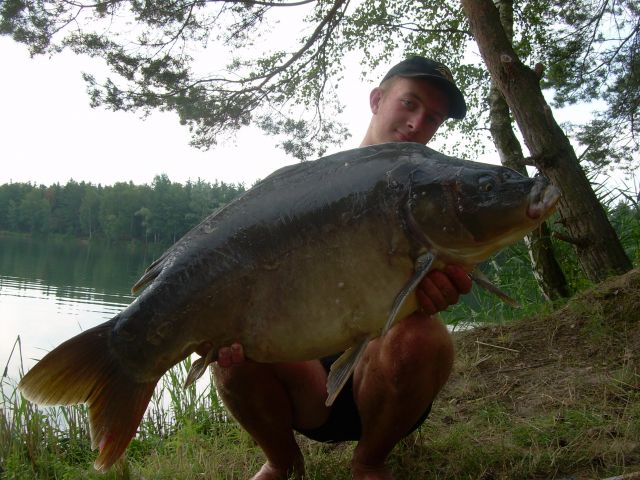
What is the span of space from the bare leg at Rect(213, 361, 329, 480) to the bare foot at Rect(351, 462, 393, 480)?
258mm

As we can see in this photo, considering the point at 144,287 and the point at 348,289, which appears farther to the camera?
the point at 144,287

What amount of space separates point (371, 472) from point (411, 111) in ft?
5.46

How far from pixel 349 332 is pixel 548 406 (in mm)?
1617

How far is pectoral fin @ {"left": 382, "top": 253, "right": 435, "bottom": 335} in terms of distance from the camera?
5.36 feet

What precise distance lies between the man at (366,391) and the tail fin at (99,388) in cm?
32

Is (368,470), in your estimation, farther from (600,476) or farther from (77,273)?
(77,273)

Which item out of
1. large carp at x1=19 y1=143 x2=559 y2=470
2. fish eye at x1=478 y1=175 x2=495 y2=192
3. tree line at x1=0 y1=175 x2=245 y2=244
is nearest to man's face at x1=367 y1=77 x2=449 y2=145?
large carp at x1=19 y1=143 x2=559 y2=470

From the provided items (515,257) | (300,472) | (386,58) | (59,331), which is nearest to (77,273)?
(59,331)

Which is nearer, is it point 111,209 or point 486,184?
point 486,184

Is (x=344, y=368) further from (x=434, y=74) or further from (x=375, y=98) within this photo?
(x=375, y=98)

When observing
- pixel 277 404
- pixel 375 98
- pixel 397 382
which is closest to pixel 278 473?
pixel 277 404

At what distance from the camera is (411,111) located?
2.74 m

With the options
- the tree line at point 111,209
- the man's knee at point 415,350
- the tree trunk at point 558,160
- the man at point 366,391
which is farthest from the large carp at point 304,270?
the tree line at point 111,209

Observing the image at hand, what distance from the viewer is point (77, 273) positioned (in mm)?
23375
